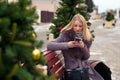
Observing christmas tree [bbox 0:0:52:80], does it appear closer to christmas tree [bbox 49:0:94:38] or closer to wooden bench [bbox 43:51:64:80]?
wooden bench [bbox 43:51:64:80]

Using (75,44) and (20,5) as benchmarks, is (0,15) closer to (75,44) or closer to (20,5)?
(20,5)

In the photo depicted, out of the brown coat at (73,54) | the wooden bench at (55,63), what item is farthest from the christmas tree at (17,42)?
the brown coat at (73,54)

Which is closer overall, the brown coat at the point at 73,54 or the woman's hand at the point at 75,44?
the woman's hand at the point at 75,44

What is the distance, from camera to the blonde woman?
5053 millimetres

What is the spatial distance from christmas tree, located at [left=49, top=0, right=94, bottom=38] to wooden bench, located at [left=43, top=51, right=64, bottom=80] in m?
4.57

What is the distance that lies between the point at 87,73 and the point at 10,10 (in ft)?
10.8

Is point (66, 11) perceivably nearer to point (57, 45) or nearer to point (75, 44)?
point (57, 45)

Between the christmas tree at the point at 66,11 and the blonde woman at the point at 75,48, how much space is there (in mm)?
4796

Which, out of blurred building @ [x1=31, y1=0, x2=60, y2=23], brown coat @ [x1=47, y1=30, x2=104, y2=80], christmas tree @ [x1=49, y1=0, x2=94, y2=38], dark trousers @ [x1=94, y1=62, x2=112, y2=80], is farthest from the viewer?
blurred building @ [x1=31, y1=0, x2=60, y2=23]

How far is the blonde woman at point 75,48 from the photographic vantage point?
5053mm

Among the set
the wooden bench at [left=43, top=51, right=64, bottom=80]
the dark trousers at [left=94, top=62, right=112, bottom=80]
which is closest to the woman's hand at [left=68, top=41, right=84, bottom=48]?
the wooden bench at [left=43, top=51, right=64, bottom=80]

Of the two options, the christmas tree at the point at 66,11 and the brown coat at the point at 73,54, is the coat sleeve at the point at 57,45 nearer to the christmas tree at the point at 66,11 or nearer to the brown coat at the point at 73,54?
the brown coat at the point at 73,54

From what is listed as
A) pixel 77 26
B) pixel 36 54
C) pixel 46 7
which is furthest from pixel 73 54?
pixel 46 7

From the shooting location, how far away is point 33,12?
6.43 feet
